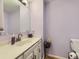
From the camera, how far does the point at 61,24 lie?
2922 mm

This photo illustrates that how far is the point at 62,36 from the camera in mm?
2918

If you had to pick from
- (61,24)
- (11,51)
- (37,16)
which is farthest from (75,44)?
(11,51)

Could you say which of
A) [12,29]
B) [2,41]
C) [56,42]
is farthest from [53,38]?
[2,41]

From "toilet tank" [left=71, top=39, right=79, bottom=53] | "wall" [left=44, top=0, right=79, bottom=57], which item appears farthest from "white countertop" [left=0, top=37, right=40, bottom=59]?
"wall" [left=44, top=0, right=79, bottom=57]

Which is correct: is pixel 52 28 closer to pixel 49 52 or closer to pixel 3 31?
pixel 49 52

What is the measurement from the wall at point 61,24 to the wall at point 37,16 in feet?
1.25

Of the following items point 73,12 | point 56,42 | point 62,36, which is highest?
point 73,12

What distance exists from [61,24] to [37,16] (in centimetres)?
83

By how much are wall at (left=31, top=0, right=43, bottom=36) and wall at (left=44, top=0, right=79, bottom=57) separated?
380mm

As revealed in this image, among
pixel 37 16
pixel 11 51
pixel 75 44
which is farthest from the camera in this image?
pixel 37 16

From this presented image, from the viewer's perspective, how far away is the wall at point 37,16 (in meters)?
2.83

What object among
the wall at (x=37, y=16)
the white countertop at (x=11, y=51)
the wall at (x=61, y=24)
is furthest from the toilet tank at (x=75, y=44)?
the white countertop at (x=11, y=51)

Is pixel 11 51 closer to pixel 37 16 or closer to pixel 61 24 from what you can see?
pixel 37 16

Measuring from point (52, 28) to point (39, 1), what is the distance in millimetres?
990
